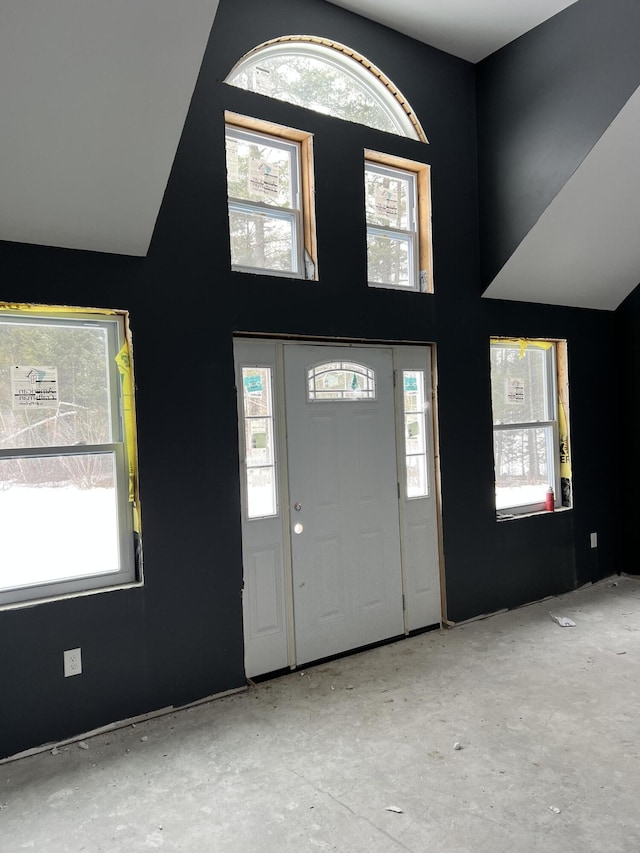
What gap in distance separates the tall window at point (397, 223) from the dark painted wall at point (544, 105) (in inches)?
20.7

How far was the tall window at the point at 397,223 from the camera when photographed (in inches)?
163

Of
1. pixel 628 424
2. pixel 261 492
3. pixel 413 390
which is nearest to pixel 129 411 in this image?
pixel 261 492

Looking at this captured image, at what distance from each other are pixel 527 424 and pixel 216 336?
2787mm

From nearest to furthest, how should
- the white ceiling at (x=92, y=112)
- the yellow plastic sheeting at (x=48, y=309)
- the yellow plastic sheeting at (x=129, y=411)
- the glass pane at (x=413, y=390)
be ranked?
the white ceiling at (x=92, y=112) < the yellow plastic sheeting at (x=48, y=309) < the yellow plastic sheeting at (x=129, y=411) < the glass pane at (x=413, y=390)

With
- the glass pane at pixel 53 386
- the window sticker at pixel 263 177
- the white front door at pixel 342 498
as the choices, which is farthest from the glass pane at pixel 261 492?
the window sticker at pixel 263 177

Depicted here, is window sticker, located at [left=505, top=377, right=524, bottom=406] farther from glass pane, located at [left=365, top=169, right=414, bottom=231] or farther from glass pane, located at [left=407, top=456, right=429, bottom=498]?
glass pane, located at [left=365, top=169, right=414, bottom=231]

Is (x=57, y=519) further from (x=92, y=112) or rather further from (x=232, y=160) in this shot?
(x=232, y=160)

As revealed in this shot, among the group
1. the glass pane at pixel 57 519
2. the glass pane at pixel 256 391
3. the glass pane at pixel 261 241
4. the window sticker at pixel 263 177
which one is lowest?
the glass pane at pixel 57 519

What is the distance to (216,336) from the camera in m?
3.41

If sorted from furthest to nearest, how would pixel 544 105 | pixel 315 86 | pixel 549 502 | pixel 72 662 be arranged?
pixel 549 502, pixel 544 105, pixel 315 86, pixel 72 662

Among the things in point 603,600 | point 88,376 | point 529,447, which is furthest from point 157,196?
point 603,600

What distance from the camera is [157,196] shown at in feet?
9.57

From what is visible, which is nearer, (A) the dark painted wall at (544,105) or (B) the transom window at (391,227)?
(A) the dark painted wall at (544,105)

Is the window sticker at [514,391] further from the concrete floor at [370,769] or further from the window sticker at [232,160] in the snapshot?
the window sticker at [232,160]
